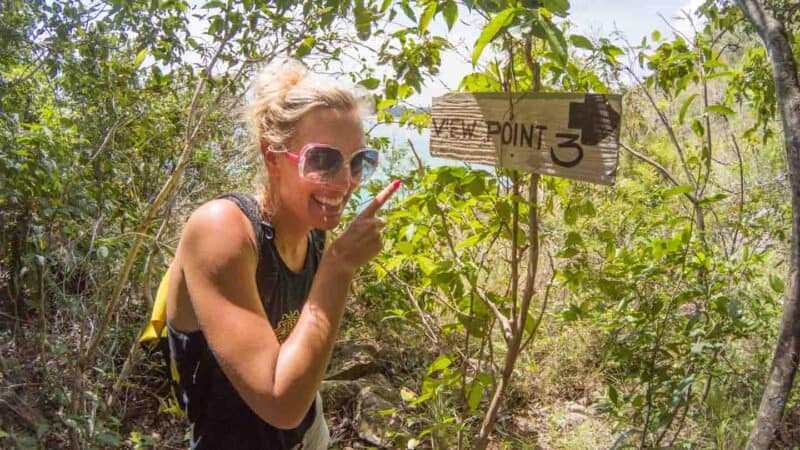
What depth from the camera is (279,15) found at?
2.36m

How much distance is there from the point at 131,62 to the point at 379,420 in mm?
2308

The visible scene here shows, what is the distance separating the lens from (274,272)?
4.01 ft

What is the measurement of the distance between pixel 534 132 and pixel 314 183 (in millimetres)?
516

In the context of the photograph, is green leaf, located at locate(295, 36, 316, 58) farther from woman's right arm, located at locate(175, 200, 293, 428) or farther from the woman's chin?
woman's right arm, located at locate(175, 200, 293, 428)

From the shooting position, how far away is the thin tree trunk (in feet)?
5.00

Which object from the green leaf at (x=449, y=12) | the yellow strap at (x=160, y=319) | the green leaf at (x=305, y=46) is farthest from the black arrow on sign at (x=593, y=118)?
the green leaf at (x=305, y=46)

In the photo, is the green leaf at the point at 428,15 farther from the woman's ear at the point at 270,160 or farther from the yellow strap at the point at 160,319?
the yellow strap at the point at 160,319

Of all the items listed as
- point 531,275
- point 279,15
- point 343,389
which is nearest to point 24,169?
point 279,15

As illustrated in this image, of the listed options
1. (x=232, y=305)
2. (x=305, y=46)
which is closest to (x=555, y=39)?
(x=232, y=305)

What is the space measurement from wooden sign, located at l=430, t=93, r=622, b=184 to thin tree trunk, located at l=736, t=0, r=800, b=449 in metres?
0.71

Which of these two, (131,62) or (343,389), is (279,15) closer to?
(131,62)

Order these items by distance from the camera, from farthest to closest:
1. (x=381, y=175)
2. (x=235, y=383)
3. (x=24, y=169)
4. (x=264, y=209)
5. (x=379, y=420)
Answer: (x=381, y=175), (x=379, y=420), (x=24, y=169), (x=264, y=209), (x=235, y=383)

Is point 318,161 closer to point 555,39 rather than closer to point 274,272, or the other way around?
point 274,272

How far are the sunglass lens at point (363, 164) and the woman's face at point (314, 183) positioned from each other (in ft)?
0.07
